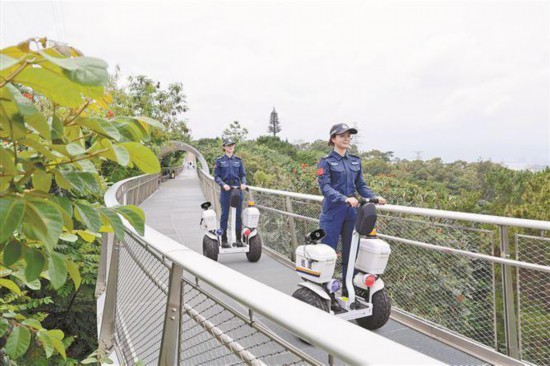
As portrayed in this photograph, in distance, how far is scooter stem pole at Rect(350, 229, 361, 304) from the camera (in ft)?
13.3

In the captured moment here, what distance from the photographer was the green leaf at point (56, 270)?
0.92 m

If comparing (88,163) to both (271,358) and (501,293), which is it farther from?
(501,293)

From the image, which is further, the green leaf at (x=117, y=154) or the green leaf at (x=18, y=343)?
the green leaf at (x=18, y=343)

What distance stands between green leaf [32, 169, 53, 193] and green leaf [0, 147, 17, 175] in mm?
110

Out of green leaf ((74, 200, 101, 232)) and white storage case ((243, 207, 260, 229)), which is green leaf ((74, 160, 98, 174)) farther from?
white storage case ((243, 207, 260, 229))

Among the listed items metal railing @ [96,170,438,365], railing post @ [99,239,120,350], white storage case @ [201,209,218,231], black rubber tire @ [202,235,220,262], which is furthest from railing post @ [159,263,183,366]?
white storage case @ [201,209,218,231]

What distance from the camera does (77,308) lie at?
7371mm

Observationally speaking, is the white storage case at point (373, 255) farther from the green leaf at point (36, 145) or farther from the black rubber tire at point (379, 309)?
the green leaf at point (36, 145)

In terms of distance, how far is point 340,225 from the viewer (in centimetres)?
432

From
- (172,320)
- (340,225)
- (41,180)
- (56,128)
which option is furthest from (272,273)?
(56,128)

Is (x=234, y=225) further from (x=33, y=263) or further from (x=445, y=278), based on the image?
(x=33, y=263)

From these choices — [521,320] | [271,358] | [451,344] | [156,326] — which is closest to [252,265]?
[451,344]

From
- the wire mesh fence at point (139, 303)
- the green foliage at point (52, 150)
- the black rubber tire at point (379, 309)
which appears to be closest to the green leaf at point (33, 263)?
the green foliage at point (52, 150)

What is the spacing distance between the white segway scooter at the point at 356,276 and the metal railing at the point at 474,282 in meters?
0.53
